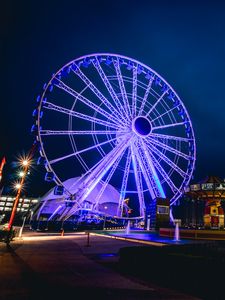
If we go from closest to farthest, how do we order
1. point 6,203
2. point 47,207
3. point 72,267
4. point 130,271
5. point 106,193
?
point 130,271
point 72,267
point 47,207
point 106,193
point 6,203

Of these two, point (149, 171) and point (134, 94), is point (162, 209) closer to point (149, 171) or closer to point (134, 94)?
point (149, 171)

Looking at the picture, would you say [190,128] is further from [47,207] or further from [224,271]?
[47,207]

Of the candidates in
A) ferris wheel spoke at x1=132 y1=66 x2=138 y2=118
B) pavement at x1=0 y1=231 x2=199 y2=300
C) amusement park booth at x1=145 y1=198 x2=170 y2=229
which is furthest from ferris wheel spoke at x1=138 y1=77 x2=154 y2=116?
pavement at x1=0 y1=231 x2=199 y2=300

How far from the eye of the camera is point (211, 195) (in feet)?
102

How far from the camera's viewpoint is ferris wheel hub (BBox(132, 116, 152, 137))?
27297 millimetres

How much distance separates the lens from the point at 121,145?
27.2 m

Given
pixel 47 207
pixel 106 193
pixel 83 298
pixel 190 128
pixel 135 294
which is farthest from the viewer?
pixel 106 193

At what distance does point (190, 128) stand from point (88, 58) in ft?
50.6

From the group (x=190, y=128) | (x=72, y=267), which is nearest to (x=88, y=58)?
(x=190, y=128)

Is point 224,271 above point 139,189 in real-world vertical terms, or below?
below

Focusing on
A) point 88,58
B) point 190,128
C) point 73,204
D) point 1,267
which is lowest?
point 1,267

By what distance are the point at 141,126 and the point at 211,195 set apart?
42.2 feet

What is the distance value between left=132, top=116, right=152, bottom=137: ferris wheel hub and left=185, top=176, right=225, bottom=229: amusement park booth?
8935 millimetres

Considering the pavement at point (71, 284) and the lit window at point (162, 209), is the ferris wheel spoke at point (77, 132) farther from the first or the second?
the pavement at point (71, 284)
